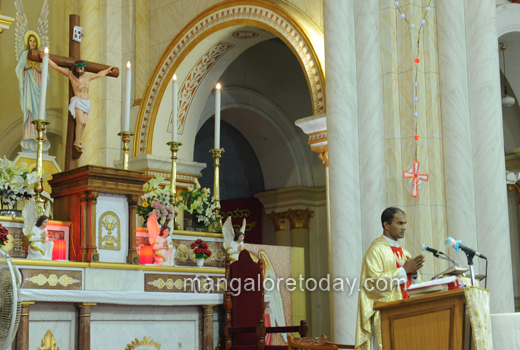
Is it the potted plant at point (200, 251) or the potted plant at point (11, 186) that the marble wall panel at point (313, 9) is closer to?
the potted plant at point (200, 251)

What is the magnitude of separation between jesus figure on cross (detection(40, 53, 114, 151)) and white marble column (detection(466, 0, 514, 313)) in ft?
12.2

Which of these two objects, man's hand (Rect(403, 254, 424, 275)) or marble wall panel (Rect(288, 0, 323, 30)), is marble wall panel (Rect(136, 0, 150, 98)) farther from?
man's hand (Rect(403, 254, 424, 275))

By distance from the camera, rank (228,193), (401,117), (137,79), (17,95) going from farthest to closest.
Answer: (228,193), (17,95), (137,79), (401,117)

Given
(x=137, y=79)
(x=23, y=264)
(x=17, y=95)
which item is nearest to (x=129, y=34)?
(x=137, y=79)

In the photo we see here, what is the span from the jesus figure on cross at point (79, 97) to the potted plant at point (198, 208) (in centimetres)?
129

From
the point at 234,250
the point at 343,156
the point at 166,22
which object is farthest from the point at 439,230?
the point at 166,22

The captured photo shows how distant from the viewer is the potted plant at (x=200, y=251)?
23.3ft

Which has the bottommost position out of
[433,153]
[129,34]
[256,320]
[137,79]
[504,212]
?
[256,320]

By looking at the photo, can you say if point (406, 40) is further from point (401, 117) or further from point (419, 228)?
point (419, 228)

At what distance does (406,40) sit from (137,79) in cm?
526

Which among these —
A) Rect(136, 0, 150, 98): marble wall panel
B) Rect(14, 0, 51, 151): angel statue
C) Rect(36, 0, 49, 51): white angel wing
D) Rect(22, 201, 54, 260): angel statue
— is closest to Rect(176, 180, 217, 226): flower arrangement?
Rect(22, 201, 54, 260): angel statue

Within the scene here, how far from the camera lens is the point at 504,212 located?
648 centimetres

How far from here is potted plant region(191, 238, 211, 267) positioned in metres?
7.09

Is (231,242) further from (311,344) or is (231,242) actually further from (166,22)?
(166,22)
